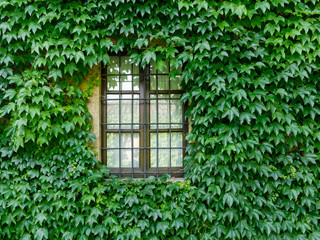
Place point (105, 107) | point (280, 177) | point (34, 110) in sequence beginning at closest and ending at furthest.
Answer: point (34, 110), point (280, 177), point (105, 107)

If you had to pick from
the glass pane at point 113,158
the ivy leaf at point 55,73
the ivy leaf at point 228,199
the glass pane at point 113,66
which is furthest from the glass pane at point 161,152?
the ivy leaf at point 55,73

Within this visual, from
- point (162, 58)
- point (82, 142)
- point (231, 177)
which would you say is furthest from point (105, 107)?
point (231, 177)

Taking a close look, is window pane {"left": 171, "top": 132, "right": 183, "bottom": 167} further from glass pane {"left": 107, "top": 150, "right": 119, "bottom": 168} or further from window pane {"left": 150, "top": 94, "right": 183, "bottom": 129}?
glass pane {"left": 107, "top": 150, "right": 119, "bottom": 168}

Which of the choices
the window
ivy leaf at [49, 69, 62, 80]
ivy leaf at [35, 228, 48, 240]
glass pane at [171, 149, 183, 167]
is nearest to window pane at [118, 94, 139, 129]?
the window

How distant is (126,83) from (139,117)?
0.57 metres

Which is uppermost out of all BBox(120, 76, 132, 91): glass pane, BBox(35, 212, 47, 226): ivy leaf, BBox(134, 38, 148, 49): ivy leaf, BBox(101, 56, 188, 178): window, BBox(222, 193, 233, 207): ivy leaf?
BBox(134, 38, 148, 49): ivy leaf

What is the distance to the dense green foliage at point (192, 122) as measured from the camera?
118 inches

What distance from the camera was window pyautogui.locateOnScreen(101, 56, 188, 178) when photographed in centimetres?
345

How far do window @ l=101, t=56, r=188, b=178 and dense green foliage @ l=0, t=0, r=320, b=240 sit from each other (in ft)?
1.14

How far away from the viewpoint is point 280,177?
10.2 feet

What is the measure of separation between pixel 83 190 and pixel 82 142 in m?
0.65

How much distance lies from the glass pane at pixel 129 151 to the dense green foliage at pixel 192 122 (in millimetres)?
382

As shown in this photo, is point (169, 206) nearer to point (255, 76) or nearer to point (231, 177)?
point (231, 177)

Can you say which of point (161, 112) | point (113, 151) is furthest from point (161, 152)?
point (113, 151)
